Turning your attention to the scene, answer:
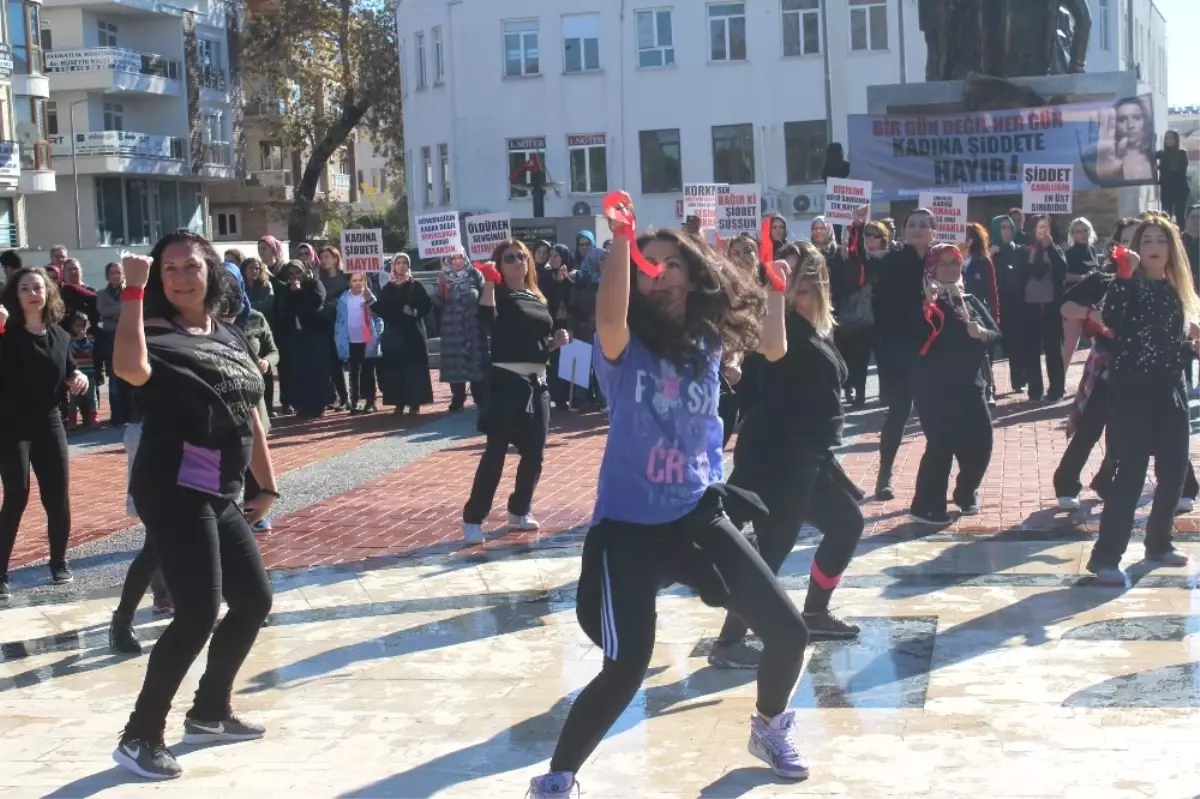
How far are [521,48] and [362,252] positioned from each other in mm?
29441

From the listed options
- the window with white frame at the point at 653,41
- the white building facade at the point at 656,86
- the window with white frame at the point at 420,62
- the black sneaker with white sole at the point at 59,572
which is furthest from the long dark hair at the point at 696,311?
the window with white frame at the point at 420,62

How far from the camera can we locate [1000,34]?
23891 mm

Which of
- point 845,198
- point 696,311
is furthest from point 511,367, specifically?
point 845,198

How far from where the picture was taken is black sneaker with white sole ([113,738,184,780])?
5418 mm

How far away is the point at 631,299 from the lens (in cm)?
493

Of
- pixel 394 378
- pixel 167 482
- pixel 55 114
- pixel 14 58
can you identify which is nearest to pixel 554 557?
pixel 167 482

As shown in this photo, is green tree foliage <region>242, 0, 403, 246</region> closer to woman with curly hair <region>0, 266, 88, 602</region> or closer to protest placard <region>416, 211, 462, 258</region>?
protest placard <region>416, 211, 462, 258</region>

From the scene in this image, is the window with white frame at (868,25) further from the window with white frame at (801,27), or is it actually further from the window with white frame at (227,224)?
the window with white frame at (227,224)

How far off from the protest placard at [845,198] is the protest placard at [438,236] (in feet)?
12.9

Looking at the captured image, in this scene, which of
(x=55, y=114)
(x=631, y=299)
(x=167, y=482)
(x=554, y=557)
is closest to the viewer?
(x=631, y=299)

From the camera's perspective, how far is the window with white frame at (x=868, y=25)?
43.8 m

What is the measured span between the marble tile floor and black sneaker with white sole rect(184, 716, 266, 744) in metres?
0.05

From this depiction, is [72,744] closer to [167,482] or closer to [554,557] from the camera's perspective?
[167,482]

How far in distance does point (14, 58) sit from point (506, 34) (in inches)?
582
